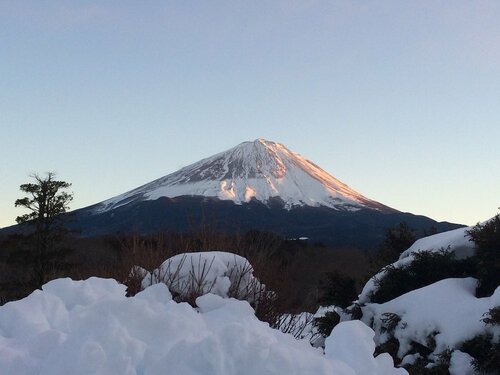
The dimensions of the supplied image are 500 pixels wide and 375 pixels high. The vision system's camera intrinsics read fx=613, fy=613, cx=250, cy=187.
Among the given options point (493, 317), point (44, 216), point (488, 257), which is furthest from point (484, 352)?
point (44, 216)

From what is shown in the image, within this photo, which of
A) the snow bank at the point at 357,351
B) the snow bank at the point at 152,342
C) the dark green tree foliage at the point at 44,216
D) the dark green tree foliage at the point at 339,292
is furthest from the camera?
the dark green tree foliage at the point at 44,216

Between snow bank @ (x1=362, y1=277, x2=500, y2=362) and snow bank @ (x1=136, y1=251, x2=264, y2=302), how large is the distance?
1659 mm

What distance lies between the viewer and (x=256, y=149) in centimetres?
14888

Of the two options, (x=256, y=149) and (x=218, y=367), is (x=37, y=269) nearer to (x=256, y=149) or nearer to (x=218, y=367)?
(x=218, y=367)

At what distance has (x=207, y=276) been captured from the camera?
7555mm

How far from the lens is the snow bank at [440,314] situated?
618 cm

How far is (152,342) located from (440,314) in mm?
4170

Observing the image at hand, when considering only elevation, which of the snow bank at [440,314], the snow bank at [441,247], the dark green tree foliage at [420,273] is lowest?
the snow bank at [440,314]

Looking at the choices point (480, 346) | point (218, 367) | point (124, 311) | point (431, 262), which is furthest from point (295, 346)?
point (431, 262)

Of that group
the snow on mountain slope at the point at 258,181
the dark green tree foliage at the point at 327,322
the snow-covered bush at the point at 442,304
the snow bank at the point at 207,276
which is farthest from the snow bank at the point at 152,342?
the snow on mountain slope at the point at 258,181

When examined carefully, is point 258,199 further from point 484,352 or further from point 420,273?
point 484,352

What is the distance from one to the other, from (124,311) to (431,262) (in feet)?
16.5

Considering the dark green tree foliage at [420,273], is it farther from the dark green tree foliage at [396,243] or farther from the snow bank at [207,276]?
the snow bank at [207,276]

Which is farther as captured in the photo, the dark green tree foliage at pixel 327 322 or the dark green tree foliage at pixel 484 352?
the dark green tree foliage at pixel 327 322
